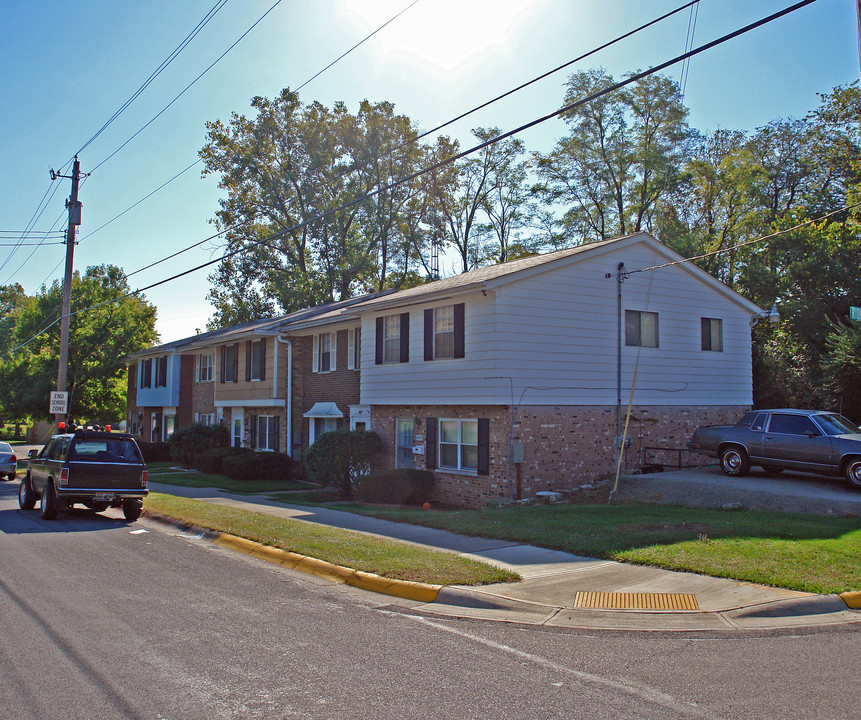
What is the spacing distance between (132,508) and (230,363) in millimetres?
17548

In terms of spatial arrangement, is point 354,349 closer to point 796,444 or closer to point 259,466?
point 259,466

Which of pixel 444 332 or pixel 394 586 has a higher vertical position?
pixel 444 332

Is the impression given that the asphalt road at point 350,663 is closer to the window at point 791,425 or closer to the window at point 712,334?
the window at point 791,425

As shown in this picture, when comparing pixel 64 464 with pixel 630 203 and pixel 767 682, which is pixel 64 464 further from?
pixel 630 203

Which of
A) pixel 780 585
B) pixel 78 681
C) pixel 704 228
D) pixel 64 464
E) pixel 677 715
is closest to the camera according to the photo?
pixel 677 715

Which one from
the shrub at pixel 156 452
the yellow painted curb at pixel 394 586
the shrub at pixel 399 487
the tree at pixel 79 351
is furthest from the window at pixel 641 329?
the tree at pixel 79 351

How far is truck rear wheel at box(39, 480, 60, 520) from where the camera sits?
566 inches

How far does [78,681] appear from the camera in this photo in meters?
5.39

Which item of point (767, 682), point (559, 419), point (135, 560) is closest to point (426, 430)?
point (559, 419)

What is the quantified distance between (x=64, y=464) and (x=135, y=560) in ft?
16.0

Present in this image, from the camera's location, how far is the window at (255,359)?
29.0 metres

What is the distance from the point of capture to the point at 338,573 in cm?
929

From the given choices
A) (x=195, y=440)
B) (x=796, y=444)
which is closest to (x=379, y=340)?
(x=796, y=444)

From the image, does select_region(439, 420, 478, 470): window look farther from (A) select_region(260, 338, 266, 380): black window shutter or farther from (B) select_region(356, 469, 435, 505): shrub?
(A) select_region(260, 338, 266, 380): black window shutter
